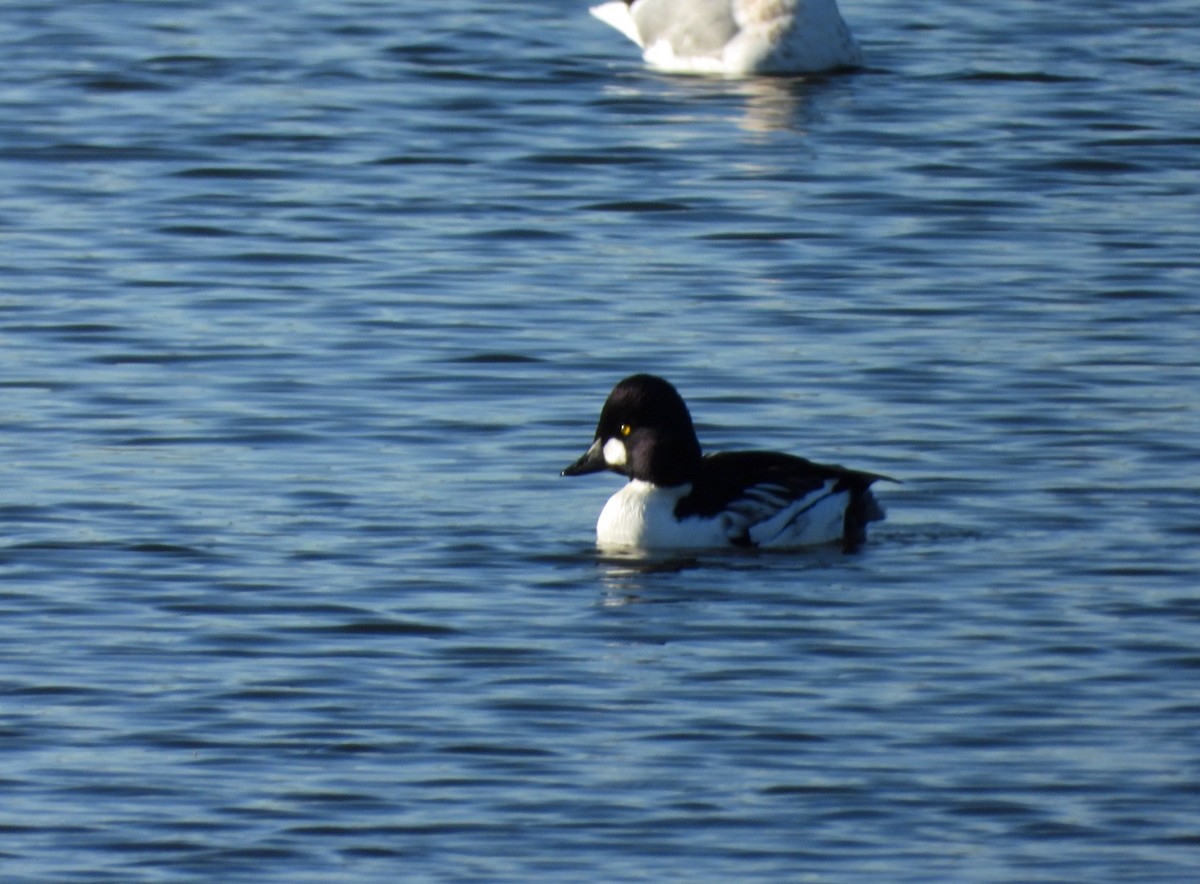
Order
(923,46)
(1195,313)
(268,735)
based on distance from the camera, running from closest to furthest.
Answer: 1. (268,735)
2. (1195,313)
3. (923,46)

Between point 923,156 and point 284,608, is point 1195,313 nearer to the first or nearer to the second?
point 923,156

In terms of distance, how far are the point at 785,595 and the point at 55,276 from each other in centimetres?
521

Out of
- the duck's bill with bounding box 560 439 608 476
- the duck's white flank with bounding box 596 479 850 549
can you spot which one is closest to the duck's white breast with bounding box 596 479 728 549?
the duck's white flank with bounding box 596 479 850 549

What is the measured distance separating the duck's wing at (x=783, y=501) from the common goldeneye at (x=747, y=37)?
816cm

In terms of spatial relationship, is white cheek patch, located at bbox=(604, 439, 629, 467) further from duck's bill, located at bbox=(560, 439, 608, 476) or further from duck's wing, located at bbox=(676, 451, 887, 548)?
duck's wing, located at bbox=(676, 451, 887, 548)

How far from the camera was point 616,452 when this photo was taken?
10.7 meters

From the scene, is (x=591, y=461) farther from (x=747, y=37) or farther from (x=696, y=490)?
(x=747, y=37)

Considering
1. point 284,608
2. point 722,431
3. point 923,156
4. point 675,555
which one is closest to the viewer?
point 284,608

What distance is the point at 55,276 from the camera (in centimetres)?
1373

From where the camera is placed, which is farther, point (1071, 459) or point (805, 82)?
point (805, 82)

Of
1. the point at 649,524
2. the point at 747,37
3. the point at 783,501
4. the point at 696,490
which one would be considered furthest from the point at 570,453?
the point at 747,37

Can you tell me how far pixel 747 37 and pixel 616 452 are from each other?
8.35 meters

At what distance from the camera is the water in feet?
Answer: 24.7

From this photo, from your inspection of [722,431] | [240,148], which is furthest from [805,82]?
[722,431]
